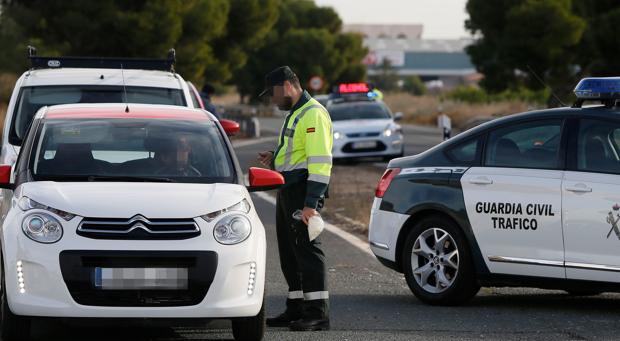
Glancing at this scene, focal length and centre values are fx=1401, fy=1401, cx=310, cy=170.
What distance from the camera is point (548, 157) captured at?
959 centimetres

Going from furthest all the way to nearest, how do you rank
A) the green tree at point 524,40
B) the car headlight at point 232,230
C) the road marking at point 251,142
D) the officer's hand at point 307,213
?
the green tree at point 524,40 → the road marking at point 251,142 → the officer's hand at point 307,213 → the car headlight at point 232,230

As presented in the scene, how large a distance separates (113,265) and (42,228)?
44 centimetres

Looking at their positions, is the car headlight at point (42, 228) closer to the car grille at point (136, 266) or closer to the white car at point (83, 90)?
the car grille at point (136, 266)

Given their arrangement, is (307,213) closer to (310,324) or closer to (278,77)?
(310,324)

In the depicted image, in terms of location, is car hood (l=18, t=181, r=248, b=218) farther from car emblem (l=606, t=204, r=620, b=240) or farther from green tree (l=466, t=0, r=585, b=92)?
green tree (l=466, t=0, r=585, b=92)

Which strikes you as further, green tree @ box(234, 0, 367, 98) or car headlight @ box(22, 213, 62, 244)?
green tree @ box(234, 0, 367, 98)

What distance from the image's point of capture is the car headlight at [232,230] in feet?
25.5

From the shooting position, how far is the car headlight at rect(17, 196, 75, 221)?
25.0 ft

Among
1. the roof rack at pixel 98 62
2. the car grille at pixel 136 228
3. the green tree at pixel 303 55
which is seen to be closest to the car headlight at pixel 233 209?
the car grille at pixel 136 228

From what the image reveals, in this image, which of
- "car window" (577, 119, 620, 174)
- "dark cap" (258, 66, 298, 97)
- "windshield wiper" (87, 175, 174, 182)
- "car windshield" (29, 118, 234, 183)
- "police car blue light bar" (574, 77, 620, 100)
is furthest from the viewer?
"police car blue light bar" (574, 77, 620, 100)

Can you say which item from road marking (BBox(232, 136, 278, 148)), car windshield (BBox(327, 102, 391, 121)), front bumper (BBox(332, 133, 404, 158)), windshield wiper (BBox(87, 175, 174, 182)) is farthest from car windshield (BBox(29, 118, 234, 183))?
road marking (BBox(232, 136, 278, 148))

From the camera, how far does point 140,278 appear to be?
24.9ft

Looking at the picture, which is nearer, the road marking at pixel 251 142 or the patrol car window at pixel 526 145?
the patrol car window at pixel 526 145

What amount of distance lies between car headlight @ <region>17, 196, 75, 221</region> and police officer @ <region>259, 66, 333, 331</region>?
5.54ft
